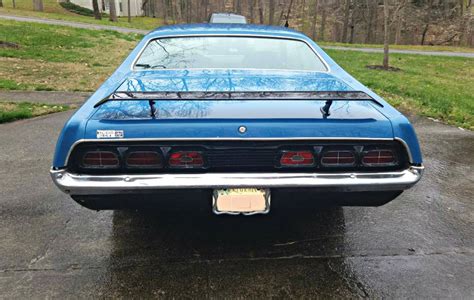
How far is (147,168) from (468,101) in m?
8.27

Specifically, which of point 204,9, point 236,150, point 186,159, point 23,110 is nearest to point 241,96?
point 236,150

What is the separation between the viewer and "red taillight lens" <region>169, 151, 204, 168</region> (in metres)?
2.17

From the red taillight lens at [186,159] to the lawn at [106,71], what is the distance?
18.4 feet

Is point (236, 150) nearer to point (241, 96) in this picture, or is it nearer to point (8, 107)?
point (241, 96)

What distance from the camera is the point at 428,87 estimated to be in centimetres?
991

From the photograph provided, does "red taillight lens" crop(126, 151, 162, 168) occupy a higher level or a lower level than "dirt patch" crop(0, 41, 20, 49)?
lower

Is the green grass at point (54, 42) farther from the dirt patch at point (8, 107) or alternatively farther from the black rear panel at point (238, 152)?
the black rear panel at point (238, 152)

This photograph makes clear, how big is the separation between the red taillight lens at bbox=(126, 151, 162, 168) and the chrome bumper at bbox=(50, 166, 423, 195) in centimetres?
6

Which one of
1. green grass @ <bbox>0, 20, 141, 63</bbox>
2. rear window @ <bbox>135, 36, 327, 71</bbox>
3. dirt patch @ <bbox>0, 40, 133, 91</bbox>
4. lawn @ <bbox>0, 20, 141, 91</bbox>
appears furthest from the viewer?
green grass @ <bbox>0, 20, 141, 63</bbox>

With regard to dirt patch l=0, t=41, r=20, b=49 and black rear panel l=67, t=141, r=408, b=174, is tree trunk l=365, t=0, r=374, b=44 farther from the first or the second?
black rear panel l=67, t=141, r=408, b=174

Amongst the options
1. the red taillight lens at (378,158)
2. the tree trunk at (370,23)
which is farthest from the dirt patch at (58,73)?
the tree trunk at (370,23)

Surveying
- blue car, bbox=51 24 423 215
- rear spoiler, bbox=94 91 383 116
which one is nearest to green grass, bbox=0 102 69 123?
blue car, bbox=51 24 423 215

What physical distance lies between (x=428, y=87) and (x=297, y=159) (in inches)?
355

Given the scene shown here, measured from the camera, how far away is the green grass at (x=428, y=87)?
709 centimetres
